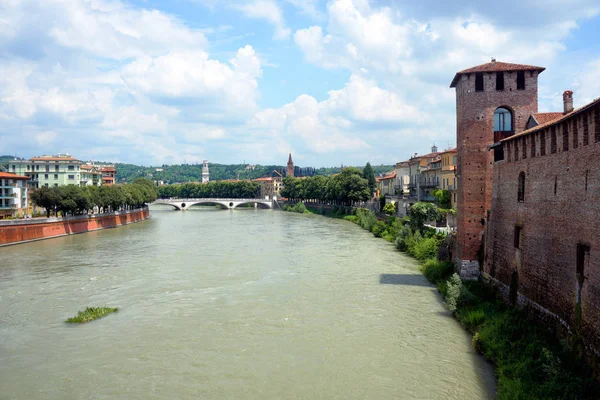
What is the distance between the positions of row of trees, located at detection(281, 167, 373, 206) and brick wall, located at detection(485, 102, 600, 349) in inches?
1831

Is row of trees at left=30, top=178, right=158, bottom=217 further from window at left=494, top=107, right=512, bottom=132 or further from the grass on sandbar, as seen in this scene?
window at left=494, top=107, right=512, bottom=132

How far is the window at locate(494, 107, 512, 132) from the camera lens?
20078 mm

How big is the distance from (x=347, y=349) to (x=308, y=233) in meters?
32.0

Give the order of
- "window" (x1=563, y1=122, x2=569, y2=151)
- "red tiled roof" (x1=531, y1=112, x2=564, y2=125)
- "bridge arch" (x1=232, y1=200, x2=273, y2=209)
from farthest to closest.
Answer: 1. "bridge arch" (x1=232, y1=200, x2=273, y2=209)
2. "red tiled roof" (x1=531, y1=112, x2=564, y2=125)
3. "window" (x1=563, y1=122, x2=569, y2=151)

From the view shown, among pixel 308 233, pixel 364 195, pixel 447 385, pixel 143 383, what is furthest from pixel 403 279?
pixel 364 195

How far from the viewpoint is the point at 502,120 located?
794 inches

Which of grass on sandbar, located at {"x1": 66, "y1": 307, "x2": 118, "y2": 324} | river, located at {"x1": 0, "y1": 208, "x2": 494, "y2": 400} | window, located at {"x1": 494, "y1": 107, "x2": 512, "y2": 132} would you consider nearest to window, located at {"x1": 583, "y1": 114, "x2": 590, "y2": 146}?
river, located at {"x1": 0, "y1": 208, "x2": 494, "y2": 400}

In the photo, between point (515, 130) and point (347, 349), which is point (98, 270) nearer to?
point (347, 349)

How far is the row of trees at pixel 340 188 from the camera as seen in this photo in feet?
211

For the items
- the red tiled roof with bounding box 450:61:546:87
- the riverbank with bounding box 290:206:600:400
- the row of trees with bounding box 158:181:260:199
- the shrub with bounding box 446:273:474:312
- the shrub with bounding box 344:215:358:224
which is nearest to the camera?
the riverbank with bounding box 290:206:600:400

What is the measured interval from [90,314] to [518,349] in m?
14.0

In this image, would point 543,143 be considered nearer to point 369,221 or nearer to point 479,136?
point 479,136

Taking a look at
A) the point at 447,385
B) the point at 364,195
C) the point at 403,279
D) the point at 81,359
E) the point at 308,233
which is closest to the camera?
the point at 447,385

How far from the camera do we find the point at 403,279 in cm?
2319
